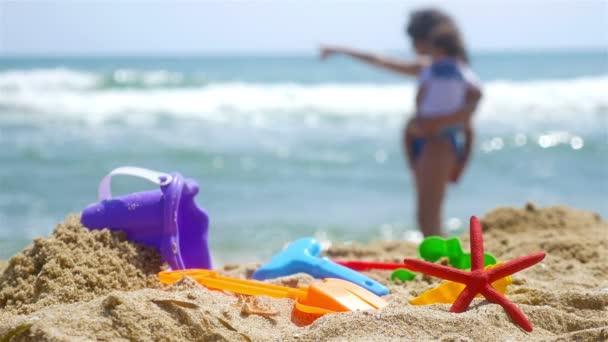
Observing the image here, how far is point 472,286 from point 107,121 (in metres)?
10.9

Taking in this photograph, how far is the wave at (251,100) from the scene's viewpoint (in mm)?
13836

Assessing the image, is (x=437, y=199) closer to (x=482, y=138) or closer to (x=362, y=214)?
(x=362, y=214)

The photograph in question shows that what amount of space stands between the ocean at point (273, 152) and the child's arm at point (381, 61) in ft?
4.62

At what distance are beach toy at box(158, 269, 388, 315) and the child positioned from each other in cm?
279

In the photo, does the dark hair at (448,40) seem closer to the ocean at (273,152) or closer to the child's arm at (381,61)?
the child's arm at (381,61)

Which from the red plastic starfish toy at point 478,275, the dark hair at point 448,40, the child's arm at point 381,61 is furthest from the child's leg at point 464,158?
the red plastic starfish toy at point 478,275

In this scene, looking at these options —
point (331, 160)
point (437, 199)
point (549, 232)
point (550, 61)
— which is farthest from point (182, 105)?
point (550, 61)

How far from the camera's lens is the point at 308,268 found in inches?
115

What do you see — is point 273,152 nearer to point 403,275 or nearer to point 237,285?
point 403,275

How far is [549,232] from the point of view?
3688 millimetres

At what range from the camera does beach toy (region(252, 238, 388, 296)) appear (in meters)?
2.77

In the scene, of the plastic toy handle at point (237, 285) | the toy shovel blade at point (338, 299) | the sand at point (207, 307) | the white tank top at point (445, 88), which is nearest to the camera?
the sand at point (207, 307)

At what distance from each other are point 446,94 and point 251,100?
11.1 m

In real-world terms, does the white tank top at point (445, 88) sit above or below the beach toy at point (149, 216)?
above
